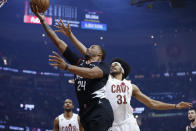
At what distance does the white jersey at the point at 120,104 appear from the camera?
427cm

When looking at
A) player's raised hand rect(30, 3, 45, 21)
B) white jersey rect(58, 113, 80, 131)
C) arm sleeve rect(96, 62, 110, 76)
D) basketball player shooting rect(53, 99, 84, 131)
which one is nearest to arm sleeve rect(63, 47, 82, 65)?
arm sleeve rect(96, 62, 110, 76)

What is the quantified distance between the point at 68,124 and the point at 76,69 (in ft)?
13.4

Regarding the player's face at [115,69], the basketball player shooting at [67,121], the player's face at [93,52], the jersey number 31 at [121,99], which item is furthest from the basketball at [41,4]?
the basketball player shooting at [67,121]

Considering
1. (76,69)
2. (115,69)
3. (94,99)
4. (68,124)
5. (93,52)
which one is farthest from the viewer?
(68,124)

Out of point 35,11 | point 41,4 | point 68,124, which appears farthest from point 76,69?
point 68,124

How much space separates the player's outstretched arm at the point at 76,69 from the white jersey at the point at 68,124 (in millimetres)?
3738

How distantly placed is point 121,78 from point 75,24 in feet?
45.4

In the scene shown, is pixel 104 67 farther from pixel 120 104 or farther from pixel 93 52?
pixel 120 104

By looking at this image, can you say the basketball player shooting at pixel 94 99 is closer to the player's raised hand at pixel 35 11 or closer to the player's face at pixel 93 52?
the player's face at pixel 93 52

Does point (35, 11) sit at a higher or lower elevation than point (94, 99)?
higher

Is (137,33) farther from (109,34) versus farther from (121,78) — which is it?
(121,78)

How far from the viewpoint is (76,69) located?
9.24 ft

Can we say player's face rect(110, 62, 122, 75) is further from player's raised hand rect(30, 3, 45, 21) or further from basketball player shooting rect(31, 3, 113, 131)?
A: player's raised hand rect(30, 3, 45, 21)

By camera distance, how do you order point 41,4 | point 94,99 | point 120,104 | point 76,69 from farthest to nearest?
point 120,104
point 41,4
point 94,99
point 76,69
